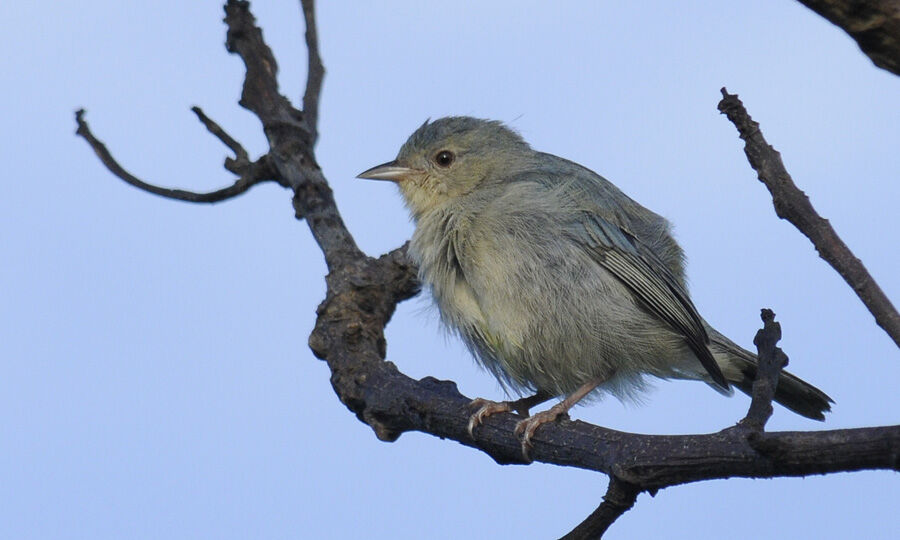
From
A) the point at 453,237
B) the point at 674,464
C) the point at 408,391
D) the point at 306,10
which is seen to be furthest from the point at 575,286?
the point at 306,10

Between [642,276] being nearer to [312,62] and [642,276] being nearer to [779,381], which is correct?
[779,381]

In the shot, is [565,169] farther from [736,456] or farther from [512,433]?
[736,456]

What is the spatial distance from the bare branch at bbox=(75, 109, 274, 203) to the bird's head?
2.06ft

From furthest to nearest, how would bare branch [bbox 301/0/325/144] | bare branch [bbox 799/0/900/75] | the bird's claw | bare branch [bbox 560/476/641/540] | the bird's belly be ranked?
bare branch [bbox 301/0/325/144] → the bird's belly → the bird's claw → bare branch [bbox 560/476/641/540] → bare branch [bbox 799/0/900/75]

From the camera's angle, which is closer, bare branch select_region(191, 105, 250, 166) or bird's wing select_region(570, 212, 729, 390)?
bird's wing select_region(570, 212, 729, 390)

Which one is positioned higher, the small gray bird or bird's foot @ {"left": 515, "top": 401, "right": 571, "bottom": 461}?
the small gray bird

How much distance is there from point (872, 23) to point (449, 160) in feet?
13.2

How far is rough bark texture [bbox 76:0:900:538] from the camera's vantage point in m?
2.82

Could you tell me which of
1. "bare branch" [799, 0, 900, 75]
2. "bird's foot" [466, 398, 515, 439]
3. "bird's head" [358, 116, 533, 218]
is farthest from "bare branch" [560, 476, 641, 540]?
"bird's head" [358, 116, 533, 218]

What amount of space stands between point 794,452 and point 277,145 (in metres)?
4.22

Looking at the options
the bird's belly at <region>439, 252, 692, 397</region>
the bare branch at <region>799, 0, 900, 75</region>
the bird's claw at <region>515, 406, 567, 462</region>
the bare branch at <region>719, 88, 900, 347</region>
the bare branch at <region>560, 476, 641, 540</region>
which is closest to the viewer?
the bare branch at <region>799, 0, 900, 75</region>

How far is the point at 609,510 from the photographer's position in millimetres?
3486

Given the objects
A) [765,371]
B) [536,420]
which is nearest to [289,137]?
[536,420]

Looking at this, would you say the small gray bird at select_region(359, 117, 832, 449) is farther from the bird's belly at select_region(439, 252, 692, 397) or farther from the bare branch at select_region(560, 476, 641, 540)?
the bare branch at select_region(560, 476, 641, 540)
